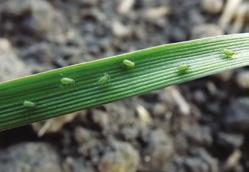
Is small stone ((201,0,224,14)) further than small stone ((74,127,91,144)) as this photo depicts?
Yes

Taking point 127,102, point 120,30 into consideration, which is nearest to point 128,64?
point 127,102

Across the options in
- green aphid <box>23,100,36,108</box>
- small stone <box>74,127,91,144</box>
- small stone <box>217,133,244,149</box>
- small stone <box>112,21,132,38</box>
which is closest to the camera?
green aphid <box>23,100,36,108</box>

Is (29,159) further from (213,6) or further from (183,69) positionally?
(213,6)

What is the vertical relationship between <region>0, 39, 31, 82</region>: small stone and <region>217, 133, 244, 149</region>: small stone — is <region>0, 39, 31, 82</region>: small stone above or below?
above

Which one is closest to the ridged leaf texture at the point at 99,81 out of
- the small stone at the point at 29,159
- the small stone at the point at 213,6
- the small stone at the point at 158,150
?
the small stone at the point at 29,159

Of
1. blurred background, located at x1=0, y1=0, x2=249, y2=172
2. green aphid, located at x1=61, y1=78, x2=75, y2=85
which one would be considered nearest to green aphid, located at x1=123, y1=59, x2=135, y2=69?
green aphid, located at x1=61, y1=78, x2=75, y2=85

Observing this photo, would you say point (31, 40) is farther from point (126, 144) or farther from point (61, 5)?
point (126, 144)

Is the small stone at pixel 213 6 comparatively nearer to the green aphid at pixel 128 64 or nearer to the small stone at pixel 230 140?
the small stone at pixel 230 140

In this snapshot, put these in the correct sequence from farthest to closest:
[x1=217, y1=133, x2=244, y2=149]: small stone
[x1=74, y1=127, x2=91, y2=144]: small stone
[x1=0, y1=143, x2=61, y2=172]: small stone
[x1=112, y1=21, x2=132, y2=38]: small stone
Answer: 1. [x1=112, y1=21, x2=132, y2=38]: small stone
2. [x1=217, y1=133, x2=244, y2=149]: small stone
3. [x1=74, y1=127, x2=91, y2=144]: small stone
4. [x1=0, y1=143, x2=61, y2=172]: small stone

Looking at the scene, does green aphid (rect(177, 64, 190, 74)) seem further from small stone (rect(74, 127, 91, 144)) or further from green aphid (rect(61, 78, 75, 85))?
small stone (rect(74, 127, 91, 144))

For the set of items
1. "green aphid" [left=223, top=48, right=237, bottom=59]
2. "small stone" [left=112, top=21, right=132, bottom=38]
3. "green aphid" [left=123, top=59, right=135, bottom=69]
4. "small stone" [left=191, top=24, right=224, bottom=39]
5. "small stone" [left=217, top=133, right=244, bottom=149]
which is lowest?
"small stone" [left=217, top=133, right=244, bottom=149]
